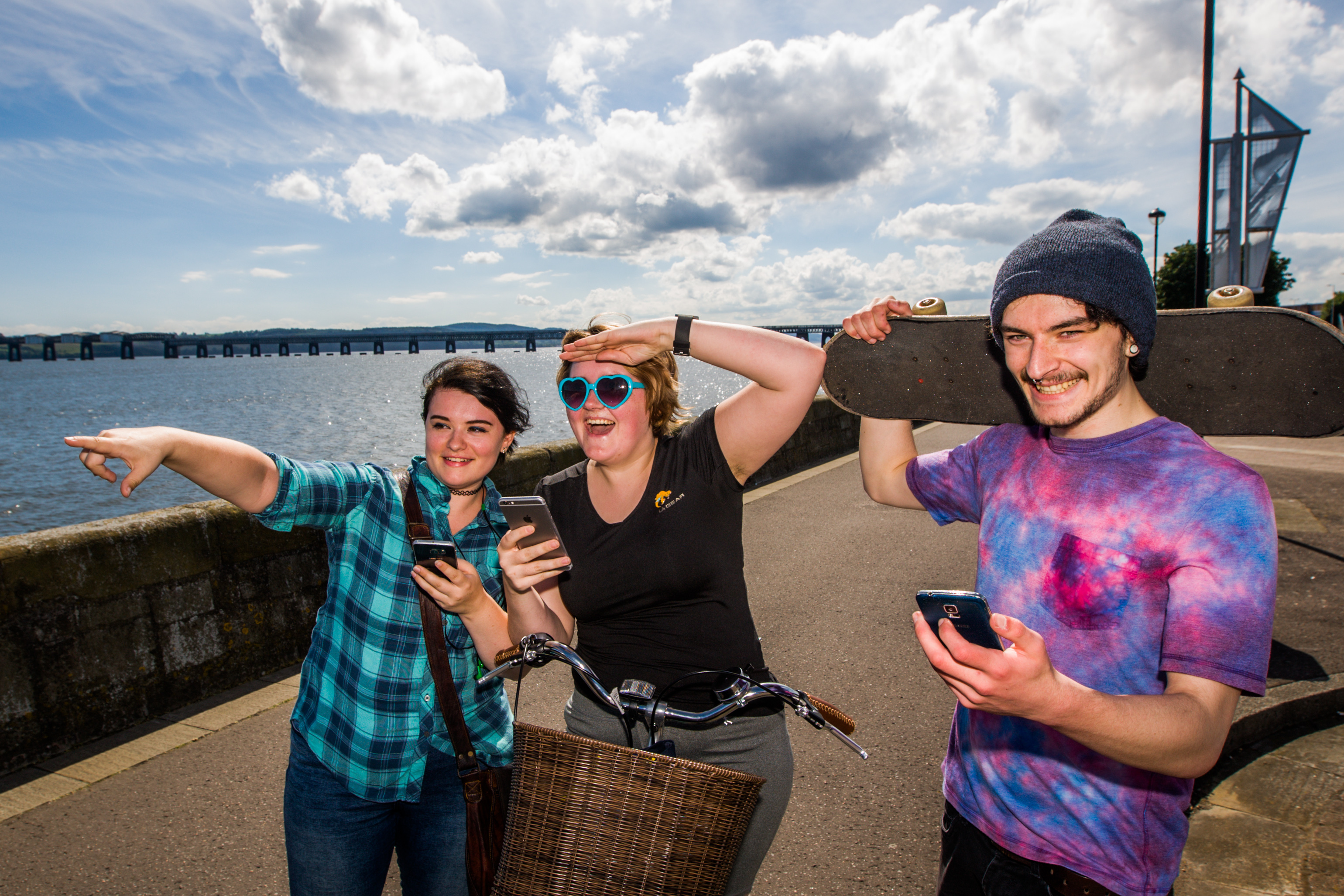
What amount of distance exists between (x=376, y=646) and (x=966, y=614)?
167 centimetres

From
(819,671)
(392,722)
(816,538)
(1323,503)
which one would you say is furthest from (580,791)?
(1323,503)

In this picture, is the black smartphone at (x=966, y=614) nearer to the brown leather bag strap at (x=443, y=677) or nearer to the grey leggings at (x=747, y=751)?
the grey leggings at (x=747, y=751)

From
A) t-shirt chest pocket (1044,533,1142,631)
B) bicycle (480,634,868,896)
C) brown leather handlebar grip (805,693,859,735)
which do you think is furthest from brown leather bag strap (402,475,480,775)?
t-shirt chest pocket (1044,533,1142,631)

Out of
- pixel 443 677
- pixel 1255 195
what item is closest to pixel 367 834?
pixel 443 677

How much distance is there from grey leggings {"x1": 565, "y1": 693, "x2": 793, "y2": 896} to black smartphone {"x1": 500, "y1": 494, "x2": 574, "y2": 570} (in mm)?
450

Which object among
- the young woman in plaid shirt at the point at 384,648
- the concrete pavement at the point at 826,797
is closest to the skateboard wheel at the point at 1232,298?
the young woman in plaid shirt at the point at 384,648

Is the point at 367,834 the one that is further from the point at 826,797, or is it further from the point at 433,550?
the point at 826,797

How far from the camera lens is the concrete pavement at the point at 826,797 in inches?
123

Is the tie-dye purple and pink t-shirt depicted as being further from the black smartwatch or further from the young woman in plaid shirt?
the young woman in plaid shirt

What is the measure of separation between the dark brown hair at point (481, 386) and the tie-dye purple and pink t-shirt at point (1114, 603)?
4.84 ft

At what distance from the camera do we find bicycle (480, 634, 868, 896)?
149 centimetres

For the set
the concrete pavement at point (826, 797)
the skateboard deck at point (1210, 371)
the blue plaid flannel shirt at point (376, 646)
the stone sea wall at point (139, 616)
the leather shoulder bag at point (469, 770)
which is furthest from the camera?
the stone sea wall at point (139, 616)

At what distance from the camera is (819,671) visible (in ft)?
16.8

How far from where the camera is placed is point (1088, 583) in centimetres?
155
